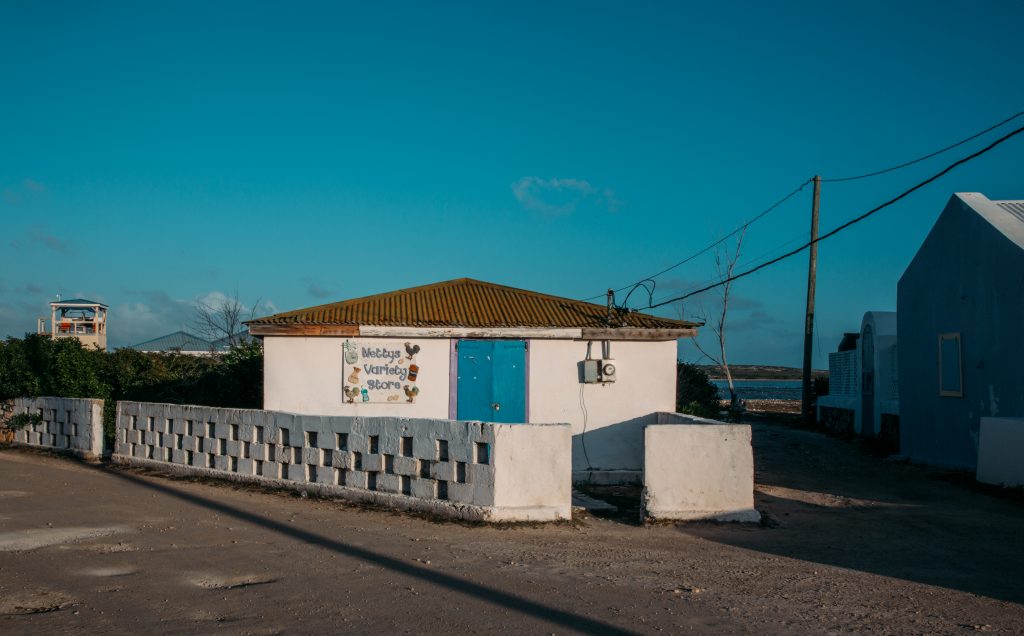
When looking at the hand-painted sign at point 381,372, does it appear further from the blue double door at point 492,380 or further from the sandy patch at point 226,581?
the sandy patch at point 226,581

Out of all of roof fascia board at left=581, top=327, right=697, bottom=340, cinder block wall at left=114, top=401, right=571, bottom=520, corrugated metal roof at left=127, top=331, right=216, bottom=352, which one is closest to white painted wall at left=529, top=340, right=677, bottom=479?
roof fascia board at left=581, top=327, right=697, bottom=340

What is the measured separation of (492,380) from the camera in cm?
1392

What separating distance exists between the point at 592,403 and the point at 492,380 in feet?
5.61

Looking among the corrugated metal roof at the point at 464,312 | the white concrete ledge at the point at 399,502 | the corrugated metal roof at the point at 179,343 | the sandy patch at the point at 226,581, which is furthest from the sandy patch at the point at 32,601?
the corrugated metal roof at the point at 179,343

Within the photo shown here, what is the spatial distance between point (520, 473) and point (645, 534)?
1.55 metres

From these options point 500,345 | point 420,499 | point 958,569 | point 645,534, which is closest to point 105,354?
point 500,345

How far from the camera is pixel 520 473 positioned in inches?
381

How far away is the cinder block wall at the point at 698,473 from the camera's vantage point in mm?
10055

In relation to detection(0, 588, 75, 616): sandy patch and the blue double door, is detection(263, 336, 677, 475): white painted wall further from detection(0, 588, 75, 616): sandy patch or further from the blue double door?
detection(0, 588, 75, 616): sandy patch

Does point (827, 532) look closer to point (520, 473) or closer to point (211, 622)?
point (520, 473)


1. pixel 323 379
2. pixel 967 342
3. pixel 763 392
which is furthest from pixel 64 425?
pixel 763 392

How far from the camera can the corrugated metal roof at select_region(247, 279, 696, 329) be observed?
13.9 meters

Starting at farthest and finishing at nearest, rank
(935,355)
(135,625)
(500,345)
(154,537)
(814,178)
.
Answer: (814,178)
(935,355)
(500,345)
(154,537)
(135,625)

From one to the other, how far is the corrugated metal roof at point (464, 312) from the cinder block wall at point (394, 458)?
2.08 m
